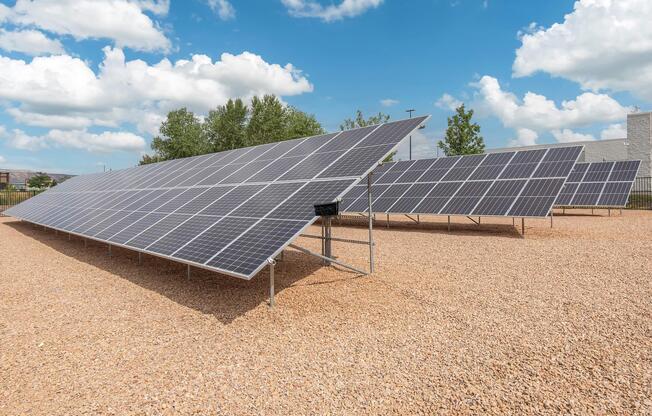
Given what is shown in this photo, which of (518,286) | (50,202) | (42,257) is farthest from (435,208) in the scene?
(50,202)

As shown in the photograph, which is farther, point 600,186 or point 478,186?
point 600,186

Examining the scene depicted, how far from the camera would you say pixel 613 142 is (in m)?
50.0

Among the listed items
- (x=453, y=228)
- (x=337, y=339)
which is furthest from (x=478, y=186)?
(x=337, y=339)

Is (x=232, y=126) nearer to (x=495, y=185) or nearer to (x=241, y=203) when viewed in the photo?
(x=495, y=185)

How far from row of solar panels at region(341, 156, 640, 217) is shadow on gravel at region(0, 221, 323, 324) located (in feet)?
31.3

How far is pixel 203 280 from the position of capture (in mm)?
10508

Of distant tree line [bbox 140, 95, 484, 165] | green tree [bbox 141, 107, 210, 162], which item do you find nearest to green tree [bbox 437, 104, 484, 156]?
distant tree line [bbox 140, 95, 484, 165]

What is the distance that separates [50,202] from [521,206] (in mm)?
28003

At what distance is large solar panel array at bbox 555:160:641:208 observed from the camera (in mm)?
24375

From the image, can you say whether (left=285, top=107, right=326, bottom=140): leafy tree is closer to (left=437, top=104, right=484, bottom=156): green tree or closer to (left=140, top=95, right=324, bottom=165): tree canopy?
(left=140, top=95, right=324, bottom=165): tree canopy

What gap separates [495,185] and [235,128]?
144ft

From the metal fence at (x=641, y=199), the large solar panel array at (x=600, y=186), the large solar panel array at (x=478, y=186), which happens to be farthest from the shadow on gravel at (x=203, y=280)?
the metal fence at (x=641, y=199)

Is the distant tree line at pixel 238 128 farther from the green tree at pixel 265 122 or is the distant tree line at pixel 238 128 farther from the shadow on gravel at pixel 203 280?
the shadow on gravel at pixel 203 280

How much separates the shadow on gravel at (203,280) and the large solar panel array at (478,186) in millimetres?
9358
